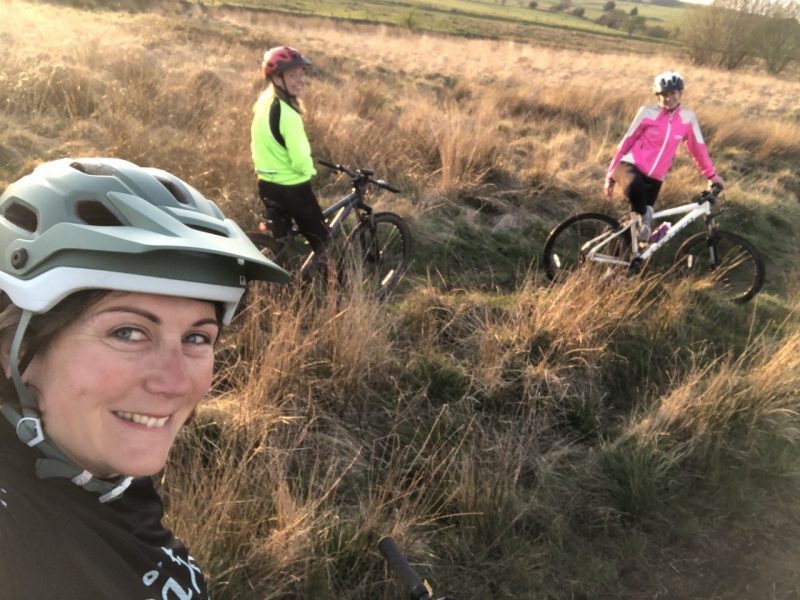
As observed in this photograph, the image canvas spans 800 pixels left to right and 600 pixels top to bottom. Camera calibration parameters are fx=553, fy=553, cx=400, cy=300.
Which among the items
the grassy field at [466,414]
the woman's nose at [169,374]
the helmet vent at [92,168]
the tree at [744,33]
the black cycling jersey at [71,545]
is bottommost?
the grassy field at [466,414]

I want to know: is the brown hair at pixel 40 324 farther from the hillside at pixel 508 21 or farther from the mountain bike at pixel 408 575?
the hillside at pixel 508 21

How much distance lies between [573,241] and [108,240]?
6321 mm

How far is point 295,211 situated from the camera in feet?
15.4

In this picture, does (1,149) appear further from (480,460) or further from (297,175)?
(480,460)

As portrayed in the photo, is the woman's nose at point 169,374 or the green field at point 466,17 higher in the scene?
the green field at point 466,17

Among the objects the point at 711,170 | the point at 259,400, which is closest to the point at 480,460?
the point at 259,400

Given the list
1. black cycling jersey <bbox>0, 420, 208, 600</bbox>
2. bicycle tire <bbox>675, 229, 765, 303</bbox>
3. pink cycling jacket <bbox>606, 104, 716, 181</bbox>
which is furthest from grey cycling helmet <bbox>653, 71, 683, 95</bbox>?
black cycling jersey <bbox>0, 420, 208, 600</bbox>

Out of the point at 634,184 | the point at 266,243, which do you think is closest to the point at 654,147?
the point at 634,184

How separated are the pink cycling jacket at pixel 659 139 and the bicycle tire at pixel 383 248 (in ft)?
8.13

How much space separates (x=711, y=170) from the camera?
5797mm

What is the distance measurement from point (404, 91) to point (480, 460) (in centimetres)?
1199

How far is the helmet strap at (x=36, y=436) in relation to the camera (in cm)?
112

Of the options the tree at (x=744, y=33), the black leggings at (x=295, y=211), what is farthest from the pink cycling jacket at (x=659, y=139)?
the tree at (x=744, y=33)

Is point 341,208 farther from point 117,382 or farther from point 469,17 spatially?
point 469,17
